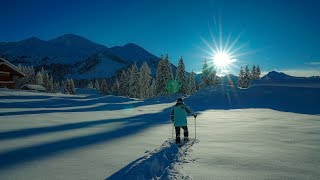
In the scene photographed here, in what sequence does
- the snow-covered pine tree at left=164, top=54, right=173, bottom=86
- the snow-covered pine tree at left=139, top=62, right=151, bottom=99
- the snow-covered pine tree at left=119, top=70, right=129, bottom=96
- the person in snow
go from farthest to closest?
the snow-covered pine tree at left=119, top=70, right=129, bottom=96, the snow-covered pine tree at left=139, top=62, right=151, bottom=99, the snow-covered pine tree at left=164, top=54, right=173, bottom=86, the person in snow

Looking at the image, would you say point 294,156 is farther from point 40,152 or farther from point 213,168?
point 40,152

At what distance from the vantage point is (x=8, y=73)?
4522cm

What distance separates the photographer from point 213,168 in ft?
24.1

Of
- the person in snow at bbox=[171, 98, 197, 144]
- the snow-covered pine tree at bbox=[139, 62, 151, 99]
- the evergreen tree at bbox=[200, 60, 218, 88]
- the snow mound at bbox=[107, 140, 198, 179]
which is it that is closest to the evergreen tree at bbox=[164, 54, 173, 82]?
the snow-covered pine tree at bbox=[139, 62, 151, 99]

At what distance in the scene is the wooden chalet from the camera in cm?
4423

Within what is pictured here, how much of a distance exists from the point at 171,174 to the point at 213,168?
1192 millimetres

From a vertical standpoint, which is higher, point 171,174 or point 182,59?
point 182,59

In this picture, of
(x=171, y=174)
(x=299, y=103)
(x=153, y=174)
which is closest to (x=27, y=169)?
(x=153, y=174)

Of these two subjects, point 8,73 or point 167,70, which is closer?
point 8,73

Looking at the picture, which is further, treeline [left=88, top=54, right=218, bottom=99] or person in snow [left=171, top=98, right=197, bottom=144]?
treeline [left=88, top=54, right=218, bottom=99]

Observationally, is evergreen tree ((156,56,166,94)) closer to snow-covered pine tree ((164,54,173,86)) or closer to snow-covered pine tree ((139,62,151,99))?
snow-covered pine tree ((164,54,173,86))

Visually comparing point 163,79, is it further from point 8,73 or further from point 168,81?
point 8,73

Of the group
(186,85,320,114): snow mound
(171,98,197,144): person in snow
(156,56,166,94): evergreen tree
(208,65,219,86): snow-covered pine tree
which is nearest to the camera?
(171,98,197,144): person in snow

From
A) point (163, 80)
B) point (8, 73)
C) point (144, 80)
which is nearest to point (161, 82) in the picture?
point (163, 80)
